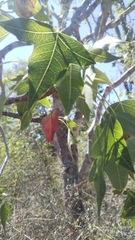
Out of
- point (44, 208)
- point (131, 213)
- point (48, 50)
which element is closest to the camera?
point (48, 50)

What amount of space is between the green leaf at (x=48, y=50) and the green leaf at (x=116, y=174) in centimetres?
14

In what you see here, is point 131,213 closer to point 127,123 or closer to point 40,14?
point 127,123

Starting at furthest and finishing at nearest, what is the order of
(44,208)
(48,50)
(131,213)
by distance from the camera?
(44,208) → (131,213) → (48,50)

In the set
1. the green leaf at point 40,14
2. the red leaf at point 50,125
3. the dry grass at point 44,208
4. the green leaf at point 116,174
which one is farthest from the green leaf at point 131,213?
the dry grass at point 44,208

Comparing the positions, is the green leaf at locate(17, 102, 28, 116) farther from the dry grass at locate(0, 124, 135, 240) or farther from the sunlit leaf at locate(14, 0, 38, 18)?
the dry grass at locate(0, 124, 135, 240)

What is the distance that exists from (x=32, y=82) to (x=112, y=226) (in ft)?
4.55

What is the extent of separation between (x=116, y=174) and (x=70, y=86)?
0.15 m

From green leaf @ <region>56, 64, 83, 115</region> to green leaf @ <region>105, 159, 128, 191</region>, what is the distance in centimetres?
12

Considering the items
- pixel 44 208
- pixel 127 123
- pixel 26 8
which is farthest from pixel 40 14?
pixel 44 208

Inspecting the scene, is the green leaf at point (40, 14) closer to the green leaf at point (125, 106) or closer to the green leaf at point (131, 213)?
the green leaf at point (125, 106)

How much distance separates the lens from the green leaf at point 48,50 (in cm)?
27

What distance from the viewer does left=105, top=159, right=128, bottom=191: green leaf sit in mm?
368

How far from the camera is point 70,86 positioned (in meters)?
0.28

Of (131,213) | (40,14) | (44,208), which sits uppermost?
(40,14)
